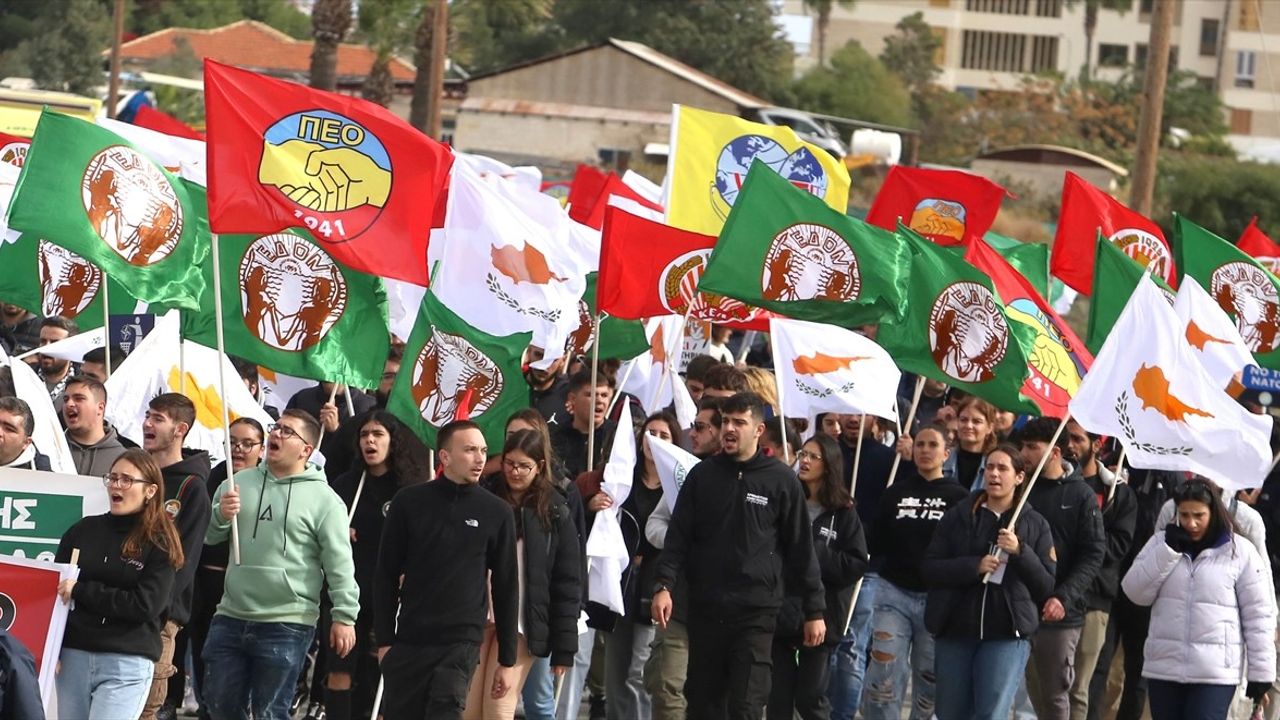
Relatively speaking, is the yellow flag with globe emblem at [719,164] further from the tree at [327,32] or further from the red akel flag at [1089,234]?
the tree at [327,32]

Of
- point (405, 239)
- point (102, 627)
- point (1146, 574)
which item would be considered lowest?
point (1146, 574)

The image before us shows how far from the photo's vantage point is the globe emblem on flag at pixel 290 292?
34.7 feet

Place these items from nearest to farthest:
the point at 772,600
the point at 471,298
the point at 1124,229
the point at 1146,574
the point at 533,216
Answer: the point at 772,600
the point at 1146,574
the point at 471,298
the point at 533,216
the point at 1124,229

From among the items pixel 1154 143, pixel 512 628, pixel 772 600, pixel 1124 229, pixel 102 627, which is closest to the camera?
pixel 102 627

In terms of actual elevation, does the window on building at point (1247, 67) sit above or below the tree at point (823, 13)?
→ below

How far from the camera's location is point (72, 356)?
13102 millimetres

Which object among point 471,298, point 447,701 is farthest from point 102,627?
point 471,298

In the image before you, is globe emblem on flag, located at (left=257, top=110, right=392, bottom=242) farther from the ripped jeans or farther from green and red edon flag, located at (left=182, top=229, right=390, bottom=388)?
the ripped jeans

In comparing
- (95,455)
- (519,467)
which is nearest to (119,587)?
(95,455)

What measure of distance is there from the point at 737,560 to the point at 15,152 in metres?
7.06

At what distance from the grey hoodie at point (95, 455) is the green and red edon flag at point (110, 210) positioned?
3.01 ft

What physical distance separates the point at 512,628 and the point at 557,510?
687 mm

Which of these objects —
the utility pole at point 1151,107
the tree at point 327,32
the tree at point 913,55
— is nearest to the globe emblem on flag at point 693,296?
the utility pole at point 1151,107

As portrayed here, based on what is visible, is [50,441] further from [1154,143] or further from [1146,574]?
[1154,143]
